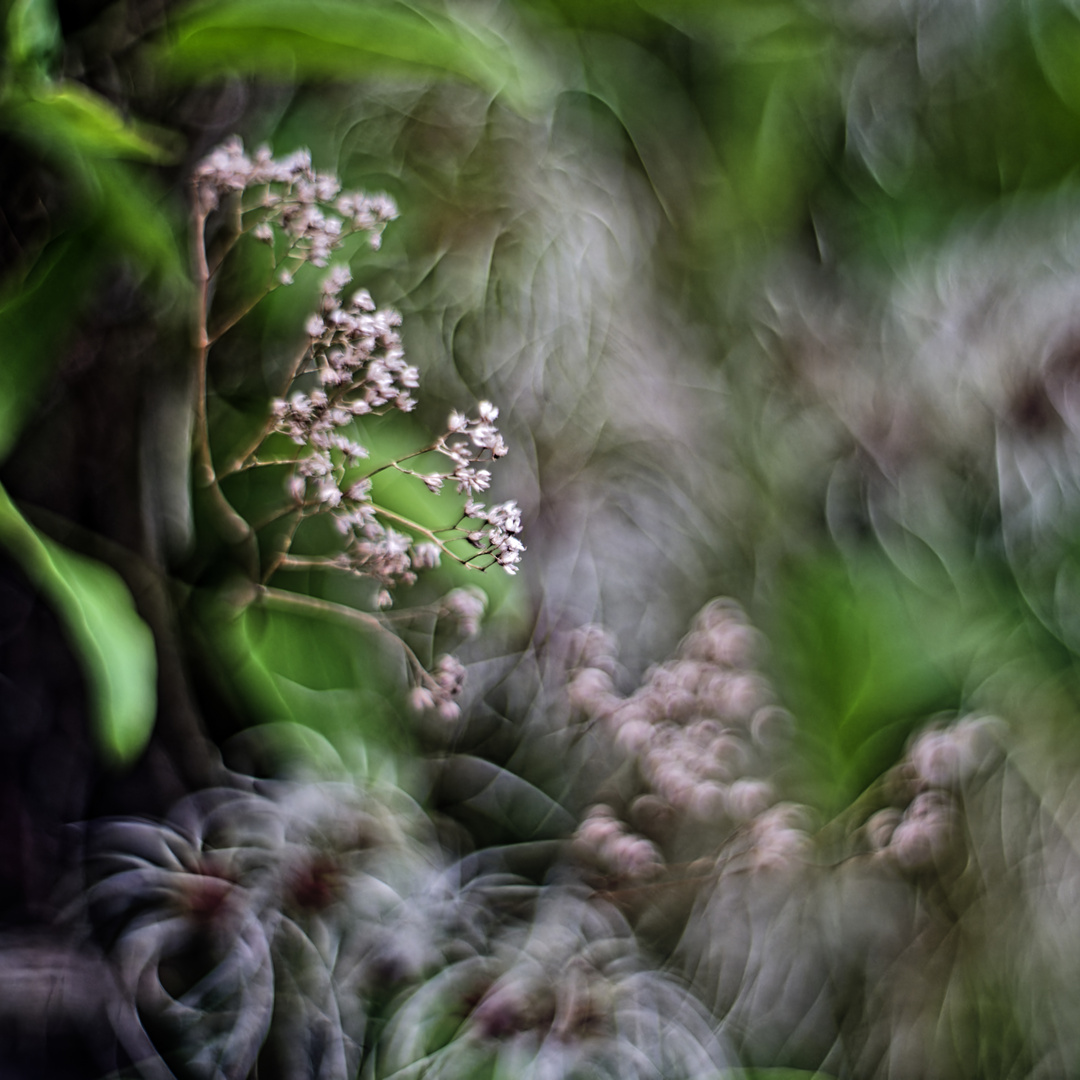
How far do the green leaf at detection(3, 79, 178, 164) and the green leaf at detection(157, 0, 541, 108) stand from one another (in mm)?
60

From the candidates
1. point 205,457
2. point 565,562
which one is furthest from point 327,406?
point 565,562

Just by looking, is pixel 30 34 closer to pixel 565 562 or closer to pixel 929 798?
pixel 565 562

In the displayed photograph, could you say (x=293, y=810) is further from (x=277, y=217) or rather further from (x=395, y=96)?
(x=395, y=96)

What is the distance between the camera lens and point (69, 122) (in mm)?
364

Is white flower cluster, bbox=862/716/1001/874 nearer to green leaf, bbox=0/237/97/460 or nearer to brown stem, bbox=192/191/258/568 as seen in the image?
brown stem, bbox=192/191/258/568

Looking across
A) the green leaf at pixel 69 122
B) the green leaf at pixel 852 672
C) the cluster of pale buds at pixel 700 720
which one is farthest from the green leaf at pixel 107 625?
the green leaf at pixel 852 672

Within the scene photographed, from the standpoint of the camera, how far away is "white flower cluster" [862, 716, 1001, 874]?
2.15ft

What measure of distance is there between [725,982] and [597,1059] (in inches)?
5.1

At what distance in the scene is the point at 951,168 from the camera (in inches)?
29.5

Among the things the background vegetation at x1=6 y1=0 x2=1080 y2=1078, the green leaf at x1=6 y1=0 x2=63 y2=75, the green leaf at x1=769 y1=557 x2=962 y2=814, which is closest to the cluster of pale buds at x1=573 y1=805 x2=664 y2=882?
the background vegetation at x1=6 y1=0 x2=1080 y2=1078

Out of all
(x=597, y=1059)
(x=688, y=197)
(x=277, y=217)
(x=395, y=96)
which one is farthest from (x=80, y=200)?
(x=597, y=1059)

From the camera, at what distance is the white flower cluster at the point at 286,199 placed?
410mm

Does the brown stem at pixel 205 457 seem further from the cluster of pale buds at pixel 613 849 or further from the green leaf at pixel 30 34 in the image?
the cluster of pale buds at pixel 613 849

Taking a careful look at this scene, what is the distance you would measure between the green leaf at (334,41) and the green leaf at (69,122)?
2.4 inches
